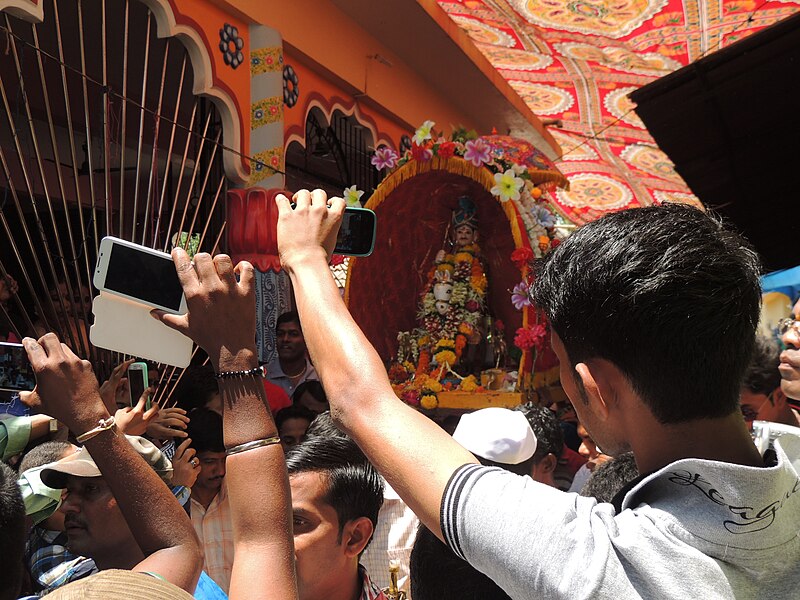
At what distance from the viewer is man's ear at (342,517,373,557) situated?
6.10ft

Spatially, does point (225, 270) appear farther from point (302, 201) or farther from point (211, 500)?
point (211, 500)

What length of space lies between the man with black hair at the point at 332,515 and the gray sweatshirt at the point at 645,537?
0.86 meters

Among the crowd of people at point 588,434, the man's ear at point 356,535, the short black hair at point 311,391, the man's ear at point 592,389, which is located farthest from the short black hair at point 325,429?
the short black hair at point 311,391

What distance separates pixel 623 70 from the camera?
6.32 m

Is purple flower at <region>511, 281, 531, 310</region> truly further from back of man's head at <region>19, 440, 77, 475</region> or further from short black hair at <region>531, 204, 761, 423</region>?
short black hair at <region>531, 204, 761, 423</region>

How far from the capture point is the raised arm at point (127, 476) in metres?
1.56

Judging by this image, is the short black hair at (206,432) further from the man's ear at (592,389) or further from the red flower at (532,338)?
the man's ear at (592,389)

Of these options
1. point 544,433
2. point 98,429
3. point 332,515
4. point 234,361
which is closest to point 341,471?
point 332,515

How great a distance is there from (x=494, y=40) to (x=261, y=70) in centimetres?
219

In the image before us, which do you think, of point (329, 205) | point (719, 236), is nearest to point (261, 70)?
point (329, 205)

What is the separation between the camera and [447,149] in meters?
5.21

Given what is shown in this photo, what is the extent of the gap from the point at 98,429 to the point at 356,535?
2.13 feet

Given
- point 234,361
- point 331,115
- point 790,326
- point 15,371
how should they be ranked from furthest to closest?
1. point 331,115
2. point 790,326
3. point 15,371
4. point 234,361

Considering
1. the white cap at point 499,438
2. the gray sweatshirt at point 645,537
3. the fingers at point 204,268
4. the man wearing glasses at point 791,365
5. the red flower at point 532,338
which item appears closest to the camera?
the gray sweatshirt at point 645,537
